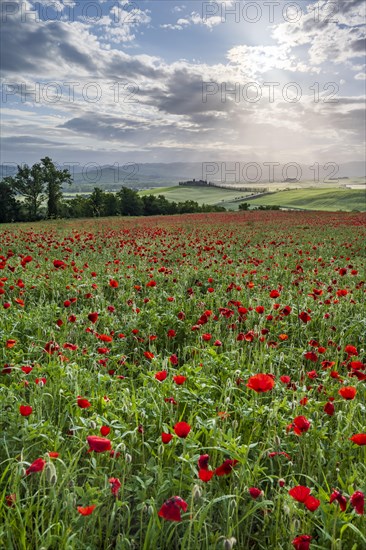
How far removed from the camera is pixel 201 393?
2.94 metres

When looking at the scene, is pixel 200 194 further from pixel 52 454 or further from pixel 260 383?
pixel 52 454

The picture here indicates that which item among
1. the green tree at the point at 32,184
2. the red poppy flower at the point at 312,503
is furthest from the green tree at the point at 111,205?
the red poppy flower at the point at 312,503

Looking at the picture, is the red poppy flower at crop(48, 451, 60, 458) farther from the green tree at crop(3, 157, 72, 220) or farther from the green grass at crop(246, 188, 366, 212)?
the green grass at crop(246, 188, 366, 212)

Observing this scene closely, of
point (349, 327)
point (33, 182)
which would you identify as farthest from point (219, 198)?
point (349, 327)

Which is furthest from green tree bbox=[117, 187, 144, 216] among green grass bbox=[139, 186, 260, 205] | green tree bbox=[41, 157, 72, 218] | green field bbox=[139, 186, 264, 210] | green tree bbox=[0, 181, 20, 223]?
green field bbox=[139, 186, 264, 210]

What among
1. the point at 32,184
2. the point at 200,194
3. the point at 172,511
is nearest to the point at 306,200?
the point at 200,194

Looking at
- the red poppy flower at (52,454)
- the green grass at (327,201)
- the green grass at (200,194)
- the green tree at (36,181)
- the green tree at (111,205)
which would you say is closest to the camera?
the red poppy flower at (52,454)

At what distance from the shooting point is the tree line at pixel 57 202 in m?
50.4

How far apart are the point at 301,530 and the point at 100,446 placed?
3.76 ft

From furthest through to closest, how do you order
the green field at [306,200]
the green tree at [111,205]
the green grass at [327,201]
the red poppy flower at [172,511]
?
the green field at [306,200] → the green grass at [327,201] → the green tree at [111,205] → the red poppy flower at [172,511]

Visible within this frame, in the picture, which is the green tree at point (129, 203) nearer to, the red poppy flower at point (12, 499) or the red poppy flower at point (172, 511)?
the red poppy flower at point (12, 499)

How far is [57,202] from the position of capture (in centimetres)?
5247

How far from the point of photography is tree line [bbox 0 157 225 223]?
50.4 metres

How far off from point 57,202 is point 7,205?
653 cm
